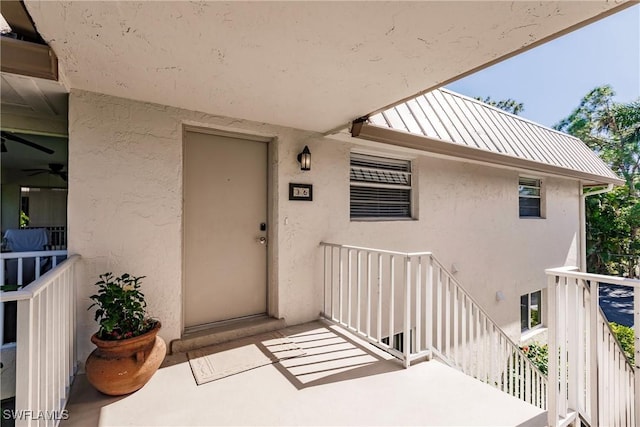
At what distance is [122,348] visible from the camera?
219cm

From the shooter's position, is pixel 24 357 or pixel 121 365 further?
pixel 121 365

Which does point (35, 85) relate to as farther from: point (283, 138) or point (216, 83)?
point (283, 138)

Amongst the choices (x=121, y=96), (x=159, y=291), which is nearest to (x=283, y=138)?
(x=121, y=96)

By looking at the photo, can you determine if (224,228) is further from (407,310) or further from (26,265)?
(407,310)

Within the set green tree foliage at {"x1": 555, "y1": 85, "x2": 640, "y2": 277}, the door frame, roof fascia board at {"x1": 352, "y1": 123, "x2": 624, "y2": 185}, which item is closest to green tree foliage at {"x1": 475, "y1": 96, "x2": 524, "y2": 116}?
green tree foliage at {"x1": 555, "y1": 85, "x2": 640, "y2": 277}

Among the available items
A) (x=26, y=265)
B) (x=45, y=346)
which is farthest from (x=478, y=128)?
(x=26, y=265)

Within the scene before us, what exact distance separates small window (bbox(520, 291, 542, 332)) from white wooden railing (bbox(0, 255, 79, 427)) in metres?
8.53

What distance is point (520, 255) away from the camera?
265 inches

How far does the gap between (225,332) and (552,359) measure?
115 inches

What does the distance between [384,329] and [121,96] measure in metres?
4.46

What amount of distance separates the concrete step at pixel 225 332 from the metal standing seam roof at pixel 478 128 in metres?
2.71

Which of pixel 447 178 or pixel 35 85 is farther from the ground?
pixel 35 85

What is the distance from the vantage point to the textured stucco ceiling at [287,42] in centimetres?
152

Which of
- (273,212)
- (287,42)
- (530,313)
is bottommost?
(530,313)
